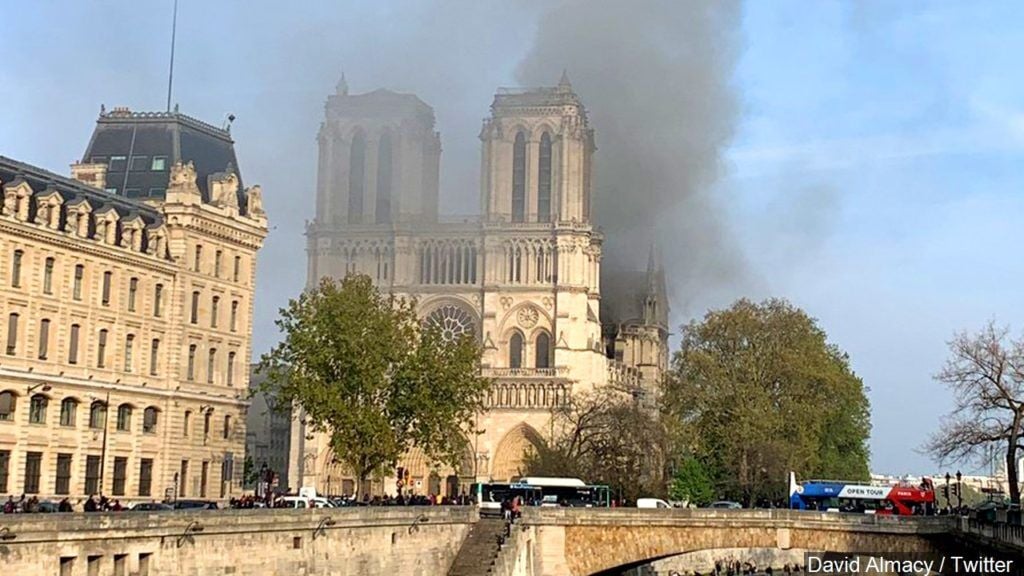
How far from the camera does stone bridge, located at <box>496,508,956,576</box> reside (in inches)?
2549

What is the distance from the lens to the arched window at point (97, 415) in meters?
72.7

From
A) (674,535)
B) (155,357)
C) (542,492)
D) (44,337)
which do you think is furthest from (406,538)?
(542,492)

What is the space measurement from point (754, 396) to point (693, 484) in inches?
272

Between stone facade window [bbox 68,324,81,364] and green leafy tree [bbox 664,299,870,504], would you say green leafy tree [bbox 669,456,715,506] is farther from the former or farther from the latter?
stone facade window [bbox 68,324,81,364]

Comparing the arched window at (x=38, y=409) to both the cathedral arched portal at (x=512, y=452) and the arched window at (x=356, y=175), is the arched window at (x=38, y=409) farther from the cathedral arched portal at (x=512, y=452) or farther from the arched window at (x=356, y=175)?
the arched window at (x=356, y=175)

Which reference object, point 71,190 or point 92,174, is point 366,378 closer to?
point 71,190

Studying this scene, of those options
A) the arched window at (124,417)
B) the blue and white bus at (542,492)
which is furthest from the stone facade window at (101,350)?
the blue and white bus at (542,492)

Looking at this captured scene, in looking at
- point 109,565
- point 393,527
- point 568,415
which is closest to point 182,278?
point 393,527

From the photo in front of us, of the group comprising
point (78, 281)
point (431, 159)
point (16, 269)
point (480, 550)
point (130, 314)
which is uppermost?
point (431, 159)

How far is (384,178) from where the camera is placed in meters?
143

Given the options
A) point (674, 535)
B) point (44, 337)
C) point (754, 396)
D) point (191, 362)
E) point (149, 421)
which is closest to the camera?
point (674, 535)

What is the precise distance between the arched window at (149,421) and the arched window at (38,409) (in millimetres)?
7214

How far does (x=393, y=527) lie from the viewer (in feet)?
188

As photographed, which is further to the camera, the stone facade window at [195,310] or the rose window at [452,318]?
the rose window at [452,318]
